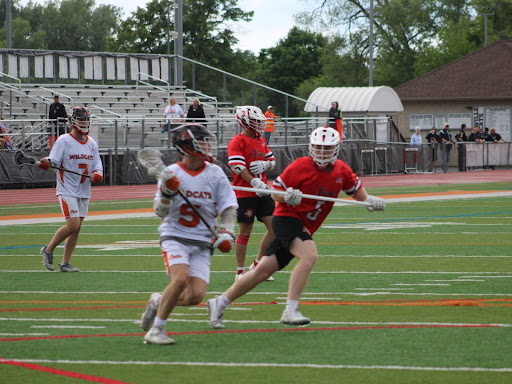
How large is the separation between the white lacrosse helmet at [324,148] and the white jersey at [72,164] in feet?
15.7

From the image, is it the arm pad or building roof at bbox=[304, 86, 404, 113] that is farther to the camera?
building roof at bbox=[304, 86, 404, 113]

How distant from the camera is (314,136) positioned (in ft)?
Answer: 28.6

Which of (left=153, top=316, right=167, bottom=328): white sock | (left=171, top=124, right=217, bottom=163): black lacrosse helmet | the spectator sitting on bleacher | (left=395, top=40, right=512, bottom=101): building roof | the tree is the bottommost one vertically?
(left=153, top=316, right=167, bottom=328): white sock

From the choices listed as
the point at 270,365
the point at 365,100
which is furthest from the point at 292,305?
the point at 365,100

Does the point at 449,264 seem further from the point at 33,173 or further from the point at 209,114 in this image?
the point at 209,114

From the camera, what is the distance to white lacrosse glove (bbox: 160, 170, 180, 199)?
7598 mm

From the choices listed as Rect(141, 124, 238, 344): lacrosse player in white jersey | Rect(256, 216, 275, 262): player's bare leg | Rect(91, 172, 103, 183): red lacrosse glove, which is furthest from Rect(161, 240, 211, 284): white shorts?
Rect(91, 172, 103, 183): red lacrosse glove

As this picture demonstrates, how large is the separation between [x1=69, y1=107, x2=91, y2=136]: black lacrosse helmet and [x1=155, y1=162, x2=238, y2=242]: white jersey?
4.77 metres

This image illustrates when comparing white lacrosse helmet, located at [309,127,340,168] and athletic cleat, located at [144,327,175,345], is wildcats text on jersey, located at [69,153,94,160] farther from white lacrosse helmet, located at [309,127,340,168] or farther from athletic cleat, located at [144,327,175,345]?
athletic cleat, located at [144,327,175,345]

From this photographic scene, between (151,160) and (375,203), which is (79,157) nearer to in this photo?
(375,203)

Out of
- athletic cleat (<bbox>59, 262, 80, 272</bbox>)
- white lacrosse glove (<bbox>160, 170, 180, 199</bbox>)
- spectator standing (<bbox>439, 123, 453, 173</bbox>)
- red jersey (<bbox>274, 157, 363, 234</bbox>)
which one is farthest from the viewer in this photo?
spectator standing (<bbox>439, 123, 453, 173</bbox>)

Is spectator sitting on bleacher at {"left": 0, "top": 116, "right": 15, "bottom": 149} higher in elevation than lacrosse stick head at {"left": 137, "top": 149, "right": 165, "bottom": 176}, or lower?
higher

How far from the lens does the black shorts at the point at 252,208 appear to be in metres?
11.7

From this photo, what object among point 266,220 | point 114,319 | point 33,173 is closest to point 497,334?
point 114,319
